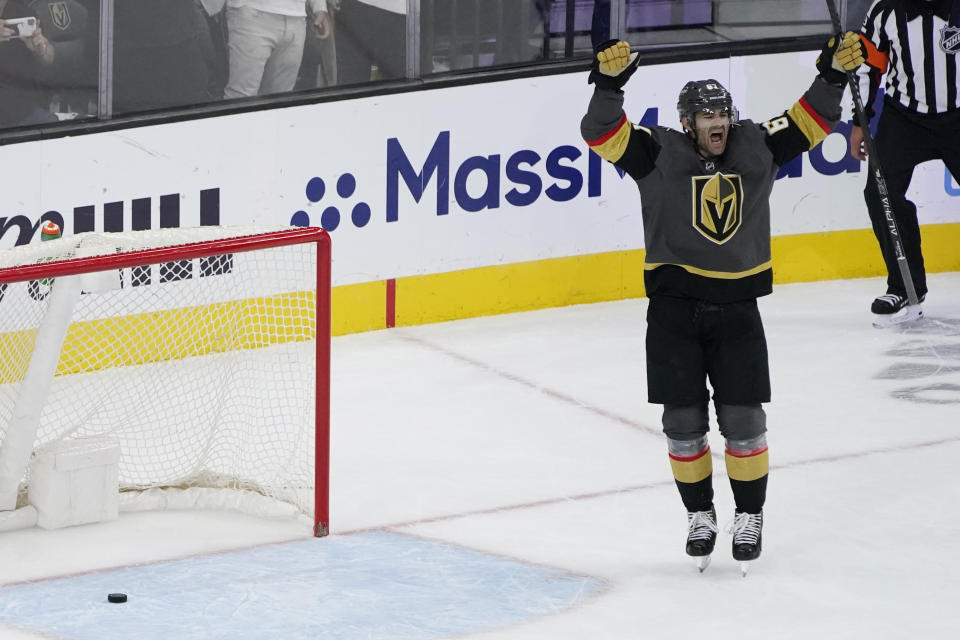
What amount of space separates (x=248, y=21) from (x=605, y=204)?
66.4 inches

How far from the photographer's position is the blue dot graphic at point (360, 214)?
6.64 meters

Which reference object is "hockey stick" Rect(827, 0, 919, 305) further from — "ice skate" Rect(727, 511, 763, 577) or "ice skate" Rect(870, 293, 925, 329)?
"ice skate" Rect(727, 511, 763, 577)

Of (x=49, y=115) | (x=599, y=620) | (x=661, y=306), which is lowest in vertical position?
(x=599, y=620)

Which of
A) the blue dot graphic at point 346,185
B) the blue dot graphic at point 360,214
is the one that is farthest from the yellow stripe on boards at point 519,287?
the blue dot graphic at point 346,185

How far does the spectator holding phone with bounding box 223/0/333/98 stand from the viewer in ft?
20.7

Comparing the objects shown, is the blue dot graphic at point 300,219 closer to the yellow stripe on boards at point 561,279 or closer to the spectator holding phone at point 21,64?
the yellow stripe on boards at point 561,279

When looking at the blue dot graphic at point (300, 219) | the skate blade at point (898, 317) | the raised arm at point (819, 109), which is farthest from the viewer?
the skate blade at point (898, 317)

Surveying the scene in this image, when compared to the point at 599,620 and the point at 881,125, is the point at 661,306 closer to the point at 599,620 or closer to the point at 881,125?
the point at 599,620

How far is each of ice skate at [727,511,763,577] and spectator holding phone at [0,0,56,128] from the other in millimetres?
2797

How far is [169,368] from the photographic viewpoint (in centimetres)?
504

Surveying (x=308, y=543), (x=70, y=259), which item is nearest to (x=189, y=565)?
(x=308, y=543)

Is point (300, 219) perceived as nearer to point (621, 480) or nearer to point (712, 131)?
point (621, 480)

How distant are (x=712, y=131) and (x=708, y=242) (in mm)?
245

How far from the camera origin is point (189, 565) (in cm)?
429
